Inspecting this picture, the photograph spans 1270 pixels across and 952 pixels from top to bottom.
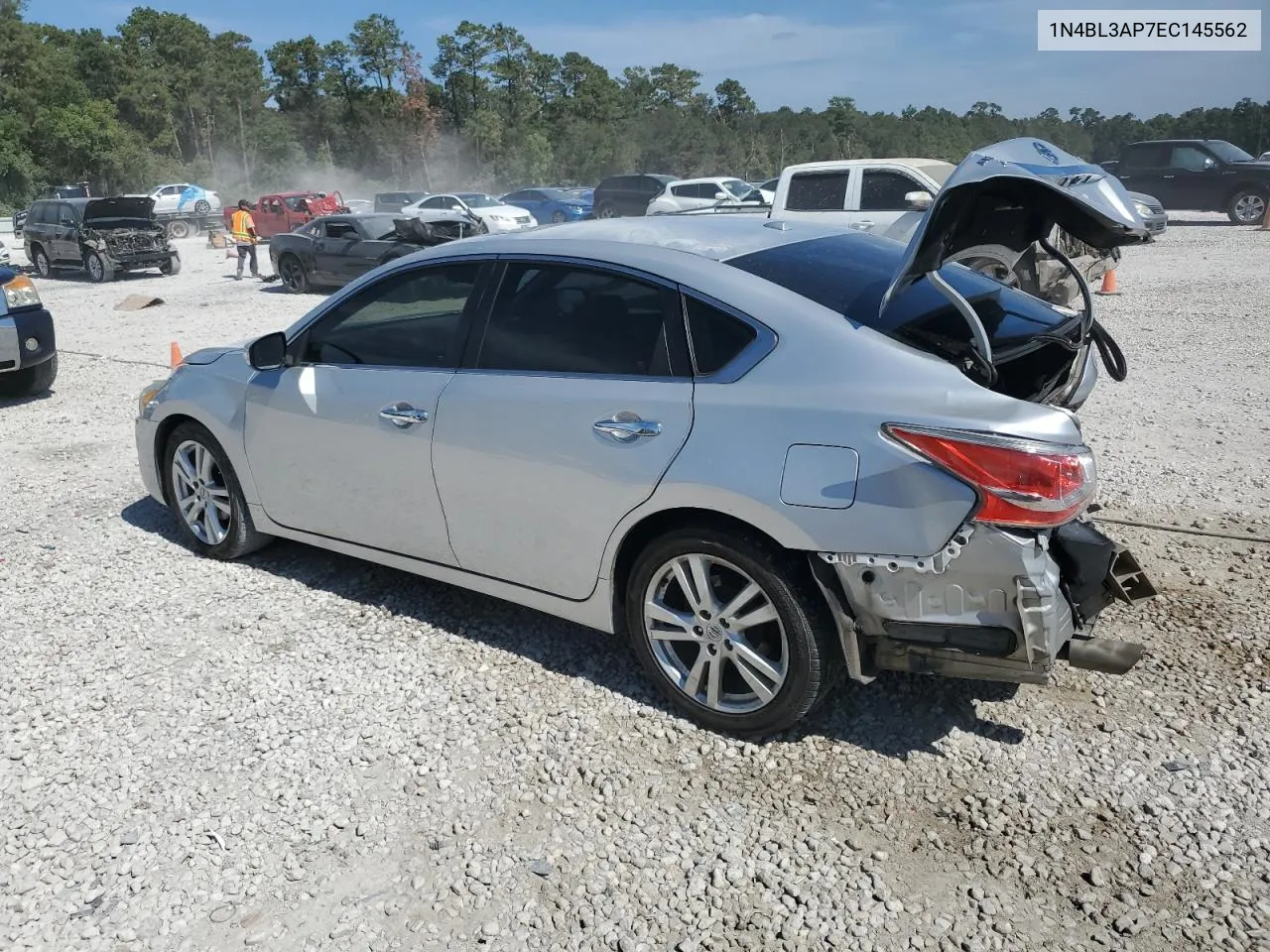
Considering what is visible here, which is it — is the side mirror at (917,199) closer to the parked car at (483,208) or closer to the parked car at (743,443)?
the parked car at (743,443)

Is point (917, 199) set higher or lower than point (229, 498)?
higher

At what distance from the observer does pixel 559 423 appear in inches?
141

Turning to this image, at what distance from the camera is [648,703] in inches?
147

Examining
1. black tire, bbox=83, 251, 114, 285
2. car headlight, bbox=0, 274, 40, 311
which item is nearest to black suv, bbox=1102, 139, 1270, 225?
black tire, bbox=83, 251, 114, 285

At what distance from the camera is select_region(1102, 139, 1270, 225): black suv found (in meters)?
24.3

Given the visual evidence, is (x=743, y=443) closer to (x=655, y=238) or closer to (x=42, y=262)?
(x=655, y=238)

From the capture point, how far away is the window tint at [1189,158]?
2473cm

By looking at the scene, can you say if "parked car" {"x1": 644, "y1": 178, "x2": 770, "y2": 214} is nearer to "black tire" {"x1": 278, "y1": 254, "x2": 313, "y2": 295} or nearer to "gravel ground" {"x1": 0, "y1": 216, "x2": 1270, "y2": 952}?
"black tire" {"x1": 278, "y1": 254, "x2": 313, "y2": 295}

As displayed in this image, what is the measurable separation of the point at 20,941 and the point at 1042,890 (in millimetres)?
2646

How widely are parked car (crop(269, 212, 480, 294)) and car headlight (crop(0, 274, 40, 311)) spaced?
28.1 ft

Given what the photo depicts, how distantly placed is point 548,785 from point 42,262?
23957 mm

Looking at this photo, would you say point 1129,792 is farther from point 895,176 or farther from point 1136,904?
point 895,176

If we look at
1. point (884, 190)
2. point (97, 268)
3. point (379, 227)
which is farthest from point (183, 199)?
point (884, 190)

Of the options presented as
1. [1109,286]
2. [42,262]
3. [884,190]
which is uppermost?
[884,190]
